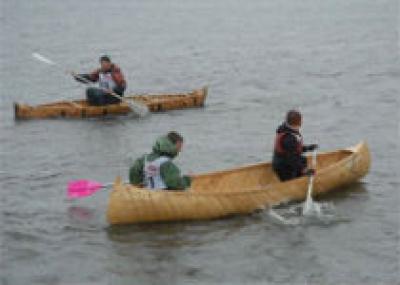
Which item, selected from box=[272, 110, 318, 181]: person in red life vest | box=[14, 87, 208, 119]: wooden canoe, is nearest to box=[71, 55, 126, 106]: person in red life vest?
box=[14, 87, 208, 119]: wooden canoe

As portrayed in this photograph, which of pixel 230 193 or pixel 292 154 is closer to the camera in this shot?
pixel 230 193

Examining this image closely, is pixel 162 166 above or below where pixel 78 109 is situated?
below

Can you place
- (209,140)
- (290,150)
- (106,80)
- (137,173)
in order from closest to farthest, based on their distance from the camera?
(137,173), (290,150), (209,140), (106,80)

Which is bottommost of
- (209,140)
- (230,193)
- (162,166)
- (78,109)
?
(230,193)

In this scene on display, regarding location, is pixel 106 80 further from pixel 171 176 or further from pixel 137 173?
pixel 171 176

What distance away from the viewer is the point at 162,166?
12.1 m

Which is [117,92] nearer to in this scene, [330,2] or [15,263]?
[15,263]

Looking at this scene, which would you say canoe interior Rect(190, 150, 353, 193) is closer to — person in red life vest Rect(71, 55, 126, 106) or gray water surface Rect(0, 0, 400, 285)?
gray water surface Rect(0, 0, 400, 285)

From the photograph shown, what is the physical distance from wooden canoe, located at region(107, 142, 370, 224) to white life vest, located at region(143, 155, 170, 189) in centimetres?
20

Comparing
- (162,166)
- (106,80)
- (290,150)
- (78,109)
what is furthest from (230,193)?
(78,109)

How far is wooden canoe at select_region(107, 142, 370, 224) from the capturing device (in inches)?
482

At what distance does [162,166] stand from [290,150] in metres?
2.32

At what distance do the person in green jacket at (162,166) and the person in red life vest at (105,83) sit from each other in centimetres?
800

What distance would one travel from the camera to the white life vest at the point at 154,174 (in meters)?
12.1
